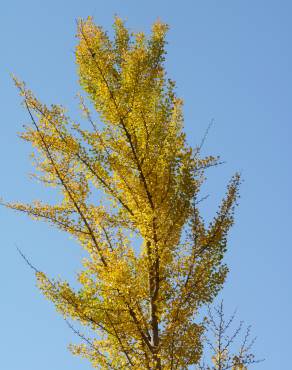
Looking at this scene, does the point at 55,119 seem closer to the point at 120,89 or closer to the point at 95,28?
the point at 120,89

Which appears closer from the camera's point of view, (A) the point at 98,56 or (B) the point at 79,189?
(B) the point at 79,189

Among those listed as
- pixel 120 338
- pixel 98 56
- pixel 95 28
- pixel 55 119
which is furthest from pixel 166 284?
pixel 95 28

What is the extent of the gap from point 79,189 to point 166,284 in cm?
164

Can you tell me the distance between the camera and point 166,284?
23.2ft

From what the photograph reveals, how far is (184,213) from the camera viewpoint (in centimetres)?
705

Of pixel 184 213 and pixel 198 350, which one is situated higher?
pixel 184 213

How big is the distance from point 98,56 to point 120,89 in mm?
580

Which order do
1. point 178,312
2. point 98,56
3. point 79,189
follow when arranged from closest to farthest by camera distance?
point 178,312 → point 79,189 → point 98,56

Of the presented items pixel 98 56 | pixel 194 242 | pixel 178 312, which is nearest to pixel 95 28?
pixel 98 56

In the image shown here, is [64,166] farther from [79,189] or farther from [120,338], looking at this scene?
[120,338]

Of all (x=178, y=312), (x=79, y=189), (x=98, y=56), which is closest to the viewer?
(x=178, y=312)

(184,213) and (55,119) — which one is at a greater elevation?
(55,119)

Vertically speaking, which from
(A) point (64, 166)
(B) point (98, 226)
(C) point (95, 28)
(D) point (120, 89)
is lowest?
(B) point (98, 226)

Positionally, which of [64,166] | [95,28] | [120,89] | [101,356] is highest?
[95,28]
